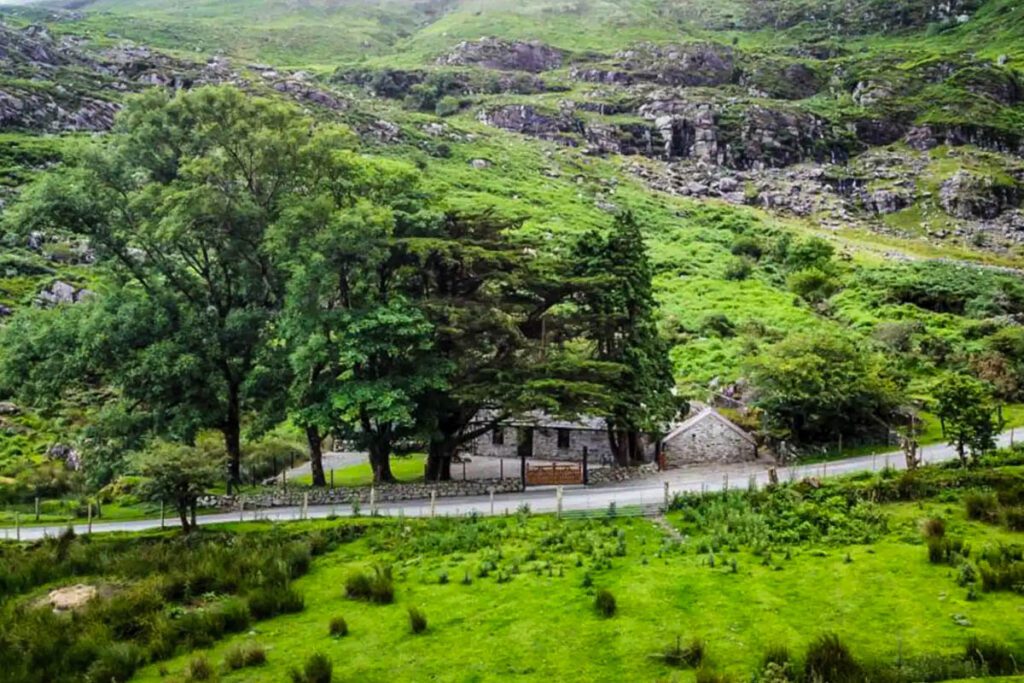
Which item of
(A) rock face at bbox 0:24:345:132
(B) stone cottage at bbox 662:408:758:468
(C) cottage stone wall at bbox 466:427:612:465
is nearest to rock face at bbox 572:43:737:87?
(A) rock face at bbox 0:24:345:132

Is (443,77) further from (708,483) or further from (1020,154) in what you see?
(708,483)

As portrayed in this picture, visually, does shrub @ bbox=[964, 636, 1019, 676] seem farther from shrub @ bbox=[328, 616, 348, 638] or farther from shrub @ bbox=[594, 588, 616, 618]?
shrub @ bbox=[328, 616, 348, 638]

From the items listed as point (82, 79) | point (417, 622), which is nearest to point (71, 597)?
point (417, 622)

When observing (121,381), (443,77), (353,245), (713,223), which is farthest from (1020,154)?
(121,381)

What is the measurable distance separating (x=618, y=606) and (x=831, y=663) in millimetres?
5773

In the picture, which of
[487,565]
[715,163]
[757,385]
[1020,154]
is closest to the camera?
[487,565]

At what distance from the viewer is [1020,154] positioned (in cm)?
13162

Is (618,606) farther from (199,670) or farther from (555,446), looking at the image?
(555,446)

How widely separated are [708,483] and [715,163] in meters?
126

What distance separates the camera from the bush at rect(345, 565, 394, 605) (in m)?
21.6

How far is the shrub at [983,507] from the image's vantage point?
82.0 ft

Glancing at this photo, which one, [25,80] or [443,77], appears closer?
[25,80]

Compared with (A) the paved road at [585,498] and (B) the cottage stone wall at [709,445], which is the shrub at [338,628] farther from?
(B) the cottage stone wall at [709,445]

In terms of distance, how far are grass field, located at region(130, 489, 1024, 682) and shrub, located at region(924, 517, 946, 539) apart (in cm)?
49
